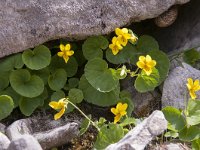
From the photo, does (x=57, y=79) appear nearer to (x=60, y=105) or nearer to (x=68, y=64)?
(x=68, y=64)

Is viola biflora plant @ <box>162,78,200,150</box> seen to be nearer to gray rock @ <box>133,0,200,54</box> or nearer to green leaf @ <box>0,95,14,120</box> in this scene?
gray rock @ <box>133,0,200,54</box>

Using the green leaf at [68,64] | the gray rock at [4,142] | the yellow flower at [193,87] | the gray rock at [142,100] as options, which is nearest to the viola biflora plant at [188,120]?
the yellow flower at [193,87]

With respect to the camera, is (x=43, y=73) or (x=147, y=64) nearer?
(x=147, y=64)

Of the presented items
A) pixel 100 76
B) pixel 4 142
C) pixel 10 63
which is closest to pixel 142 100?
pixel 100 76

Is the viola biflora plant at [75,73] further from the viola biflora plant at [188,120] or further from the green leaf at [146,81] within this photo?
the viola biflora plant at [188,120]

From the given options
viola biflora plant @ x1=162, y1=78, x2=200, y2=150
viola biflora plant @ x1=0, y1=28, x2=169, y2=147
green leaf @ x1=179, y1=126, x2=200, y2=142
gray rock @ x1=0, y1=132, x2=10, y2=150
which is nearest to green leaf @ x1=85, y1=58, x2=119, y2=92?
viola biflora plant @ x1=0, y1=28, x2=169, y2=147

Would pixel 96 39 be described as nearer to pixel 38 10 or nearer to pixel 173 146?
pixel 38 10
